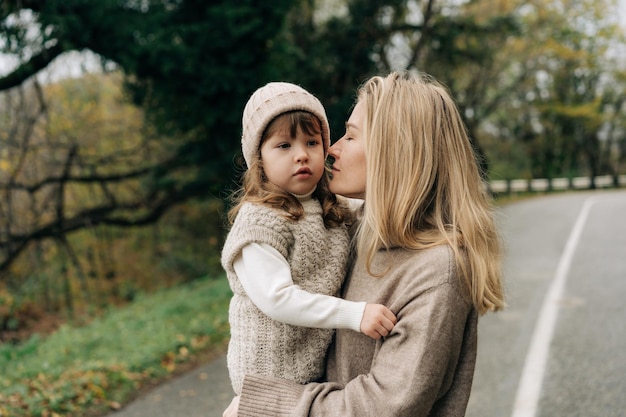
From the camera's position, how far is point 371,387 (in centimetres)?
161

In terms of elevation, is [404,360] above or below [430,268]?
below

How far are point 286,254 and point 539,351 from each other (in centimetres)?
459

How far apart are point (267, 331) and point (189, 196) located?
31.1ft

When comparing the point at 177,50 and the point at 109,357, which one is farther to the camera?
the point at 177,50

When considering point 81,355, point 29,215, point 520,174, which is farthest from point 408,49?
point 520,174

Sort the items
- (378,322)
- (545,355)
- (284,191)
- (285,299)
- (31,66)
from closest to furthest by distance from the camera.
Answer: (378,322), (285,299), (284,191), (545,355), (31,66)

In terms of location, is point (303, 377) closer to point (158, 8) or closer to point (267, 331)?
point (267, 331)

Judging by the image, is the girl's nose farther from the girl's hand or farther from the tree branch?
the tree branch

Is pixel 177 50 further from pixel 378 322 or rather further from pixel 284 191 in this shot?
pixel 378 322

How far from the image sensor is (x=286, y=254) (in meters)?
1.90

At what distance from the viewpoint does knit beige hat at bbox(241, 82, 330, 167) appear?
198 cm

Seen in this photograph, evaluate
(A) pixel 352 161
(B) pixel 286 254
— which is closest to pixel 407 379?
(B) pixel 286 254

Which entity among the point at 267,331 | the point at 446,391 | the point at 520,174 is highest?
the point at 267,331

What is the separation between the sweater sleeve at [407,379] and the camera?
→ 1556mm
